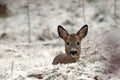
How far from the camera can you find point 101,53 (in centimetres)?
762

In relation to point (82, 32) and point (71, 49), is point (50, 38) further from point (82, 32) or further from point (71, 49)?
point (71, 49)

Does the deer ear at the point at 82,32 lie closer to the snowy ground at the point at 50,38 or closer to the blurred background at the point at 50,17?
the snowy ground at the point at 50,38

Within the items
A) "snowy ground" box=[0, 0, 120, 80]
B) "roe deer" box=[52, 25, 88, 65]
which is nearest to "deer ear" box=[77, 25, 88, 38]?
"roe deer" box=[52, 25, 88, 65]

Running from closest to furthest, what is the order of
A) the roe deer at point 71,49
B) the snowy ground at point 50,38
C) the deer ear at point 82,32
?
the snowy ground at point 50,38 → the roe deer at point 71,49 → the deer ear at point 82,32

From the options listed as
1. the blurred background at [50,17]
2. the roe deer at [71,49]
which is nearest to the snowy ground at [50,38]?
the blurred background at [50,17]

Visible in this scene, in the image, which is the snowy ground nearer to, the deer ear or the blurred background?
the blurred background

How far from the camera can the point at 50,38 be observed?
548 inches

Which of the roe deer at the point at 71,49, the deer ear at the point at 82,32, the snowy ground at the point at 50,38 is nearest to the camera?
the snowy ground at the point at 50,38

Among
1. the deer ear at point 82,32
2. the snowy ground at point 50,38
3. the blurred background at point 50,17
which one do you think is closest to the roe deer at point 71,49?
the deer ear at point 82,32

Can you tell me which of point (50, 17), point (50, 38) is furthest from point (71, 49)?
point (50, 17)

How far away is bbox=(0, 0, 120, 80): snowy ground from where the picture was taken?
6.02 metres

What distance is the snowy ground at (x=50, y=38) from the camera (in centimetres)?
602

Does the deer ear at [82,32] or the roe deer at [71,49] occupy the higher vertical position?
the deer ear at [82,32]

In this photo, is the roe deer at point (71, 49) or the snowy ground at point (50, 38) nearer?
the snowy ground at point (50, 38)
